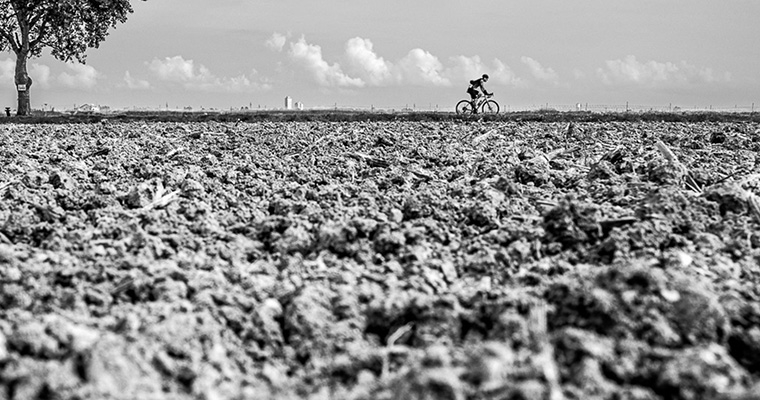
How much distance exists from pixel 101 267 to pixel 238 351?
3.28 ft

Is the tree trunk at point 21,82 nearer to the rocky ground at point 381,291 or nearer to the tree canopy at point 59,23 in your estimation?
the tree canopy at point 59,23

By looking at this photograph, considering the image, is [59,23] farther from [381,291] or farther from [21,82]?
[381,291]

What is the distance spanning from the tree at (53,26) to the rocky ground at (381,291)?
91.2ft

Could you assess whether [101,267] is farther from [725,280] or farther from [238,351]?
[725,280]

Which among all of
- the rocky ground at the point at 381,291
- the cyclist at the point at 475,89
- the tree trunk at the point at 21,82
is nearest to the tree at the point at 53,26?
the tree trunk at the point at 21,82

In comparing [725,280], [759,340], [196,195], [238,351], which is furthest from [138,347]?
[196,195]

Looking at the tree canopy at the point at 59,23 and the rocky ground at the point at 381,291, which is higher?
the tree canopy at the point at 59,23

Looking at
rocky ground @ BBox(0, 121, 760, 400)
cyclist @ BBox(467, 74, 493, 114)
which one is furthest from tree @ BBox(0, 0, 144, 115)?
rocky ground @ BBox(0, 121, 760, 400)

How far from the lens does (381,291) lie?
8.73 feet

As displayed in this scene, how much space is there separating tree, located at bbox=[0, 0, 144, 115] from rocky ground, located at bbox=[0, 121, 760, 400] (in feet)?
91.2

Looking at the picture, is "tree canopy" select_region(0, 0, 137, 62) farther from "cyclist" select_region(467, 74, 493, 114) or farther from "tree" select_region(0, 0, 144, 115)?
"cyclist" select_region(467, 74, 493, 114)

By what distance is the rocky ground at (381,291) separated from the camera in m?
1.89

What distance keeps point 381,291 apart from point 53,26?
1286 inches

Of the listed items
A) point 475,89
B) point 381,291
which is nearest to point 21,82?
point 475,89
